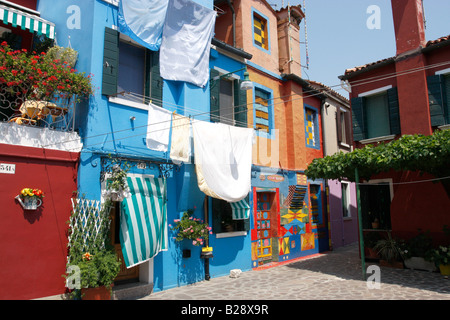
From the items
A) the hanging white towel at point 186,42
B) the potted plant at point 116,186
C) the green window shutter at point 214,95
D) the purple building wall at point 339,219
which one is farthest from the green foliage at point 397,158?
the potted plant at point 116,186

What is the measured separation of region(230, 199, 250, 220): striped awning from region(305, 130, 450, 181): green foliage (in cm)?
226

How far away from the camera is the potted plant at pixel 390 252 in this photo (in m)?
10.5

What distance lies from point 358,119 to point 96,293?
32.4 feet

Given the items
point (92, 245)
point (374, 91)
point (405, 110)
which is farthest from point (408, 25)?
point (92, 245)

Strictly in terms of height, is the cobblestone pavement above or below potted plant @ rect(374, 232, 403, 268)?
below

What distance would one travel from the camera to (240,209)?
10.0 meters

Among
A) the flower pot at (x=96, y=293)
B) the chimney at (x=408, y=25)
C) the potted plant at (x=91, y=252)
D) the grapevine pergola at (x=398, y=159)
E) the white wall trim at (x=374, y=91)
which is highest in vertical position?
the chimney at (x=408, y=25)

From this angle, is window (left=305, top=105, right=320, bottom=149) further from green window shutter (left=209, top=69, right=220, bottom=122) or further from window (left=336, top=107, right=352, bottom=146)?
green window shutter (left=209, top=69, right=220, bottom=122)

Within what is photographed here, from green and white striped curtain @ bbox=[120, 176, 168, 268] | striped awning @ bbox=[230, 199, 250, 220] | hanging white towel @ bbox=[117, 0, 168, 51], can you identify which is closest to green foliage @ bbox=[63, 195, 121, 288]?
green and white striped curtain @ bbox=[120, 176, 168, 268]

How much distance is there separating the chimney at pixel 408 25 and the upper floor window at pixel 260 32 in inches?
174

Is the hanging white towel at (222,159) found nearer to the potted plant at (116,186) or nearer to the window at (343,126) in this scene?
the potted plant at (116,186)

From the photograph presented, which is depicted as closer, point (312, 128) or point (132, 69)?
point (132, 69)

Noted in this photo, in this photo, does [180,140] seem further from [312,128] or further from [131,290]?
[312,128]

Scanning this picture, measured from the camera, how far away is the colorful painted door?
11384mm
